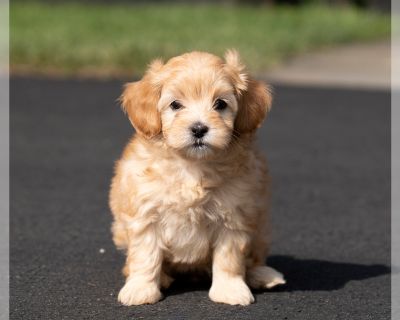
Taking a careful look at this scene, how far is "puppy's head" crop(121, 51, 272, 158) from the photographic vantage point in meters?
4.62

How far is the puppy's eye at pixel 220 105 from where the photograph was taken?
15.7 feet

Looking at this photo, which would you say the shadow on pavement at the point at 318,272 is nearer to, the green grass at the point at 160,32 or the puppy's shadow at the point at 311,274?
the puppy's shadow at the point at 311,274

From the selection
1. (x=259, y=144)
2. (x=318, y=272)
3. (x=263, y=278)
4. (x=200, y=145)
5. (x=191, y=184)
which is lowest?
(x=259, y=144)

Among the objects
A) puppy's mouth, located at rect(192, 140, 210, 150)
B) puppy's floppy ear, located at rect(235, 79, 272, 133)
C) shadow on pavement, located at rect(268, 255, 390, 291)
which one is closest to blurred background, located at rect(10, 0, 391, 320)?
shadow on pavement, located at rect(268, 255, 390, 291)

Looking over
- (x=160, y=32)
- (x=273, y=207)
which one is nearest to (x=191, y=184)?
(x=273, y=207)

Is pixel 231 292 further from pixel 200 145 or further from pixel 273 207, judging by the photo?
pixel 273 207

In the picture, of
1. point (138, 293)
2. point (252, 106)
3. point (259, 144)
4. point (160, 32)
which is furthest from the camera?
point (160, 32)

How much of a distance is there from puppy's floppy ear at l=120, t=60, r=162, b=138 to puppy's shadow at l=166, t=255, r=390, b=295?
91 cm

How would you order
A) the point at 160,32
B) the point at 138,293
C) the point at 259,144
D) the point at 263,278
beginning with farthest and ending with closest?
the point at 160,32, the point at 259,144, the point at 263,278, the point at 138,293

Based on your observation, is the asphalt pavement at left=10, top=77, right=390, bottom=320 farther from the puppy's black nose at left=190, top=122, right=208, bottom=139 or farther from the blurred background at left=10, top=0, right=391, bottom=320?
the puppy's black nose at left=190, top=122, right=208, bottom=139

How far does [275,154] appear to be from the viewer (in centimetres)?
941

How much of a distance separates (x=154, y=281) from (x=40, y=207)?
2.45 m

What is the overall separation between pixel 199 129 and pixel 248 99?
50 centimetres

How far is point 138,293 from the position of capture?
482 centimetres
